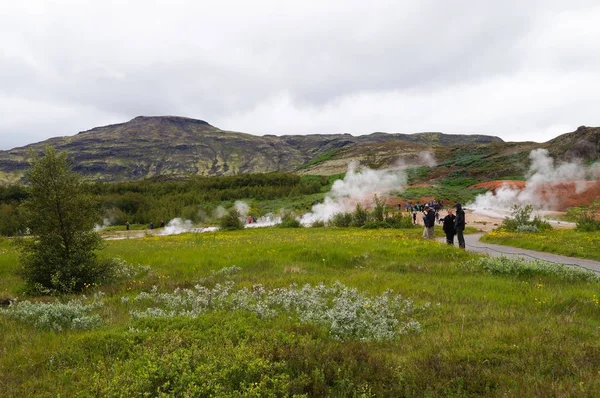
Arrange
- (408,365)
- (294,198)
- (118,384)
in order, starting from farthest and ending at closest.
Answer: (294,198) → (408,365) → (118,384)

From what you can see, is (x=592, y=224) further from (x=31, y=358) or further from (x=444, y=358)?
(x=31, y=358)

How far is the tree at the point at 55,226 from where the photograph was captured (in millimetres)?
11953

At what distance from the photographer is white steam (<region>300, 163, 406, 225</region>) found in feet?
164

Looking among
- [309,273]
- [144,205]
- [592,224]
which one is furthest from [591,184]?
[144,205]

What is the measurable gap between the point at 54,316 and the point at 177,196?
7273 centimetres

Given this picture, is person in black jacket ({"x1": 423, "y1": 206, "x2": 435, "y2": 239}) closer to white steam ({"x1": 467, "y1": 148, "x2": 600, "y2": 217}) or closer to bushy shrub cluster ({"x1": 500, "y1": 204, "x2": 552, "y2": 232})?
bushy shrub cluster ({"x1": 500, "y1": 204, "x2": 552, "y2": 232})

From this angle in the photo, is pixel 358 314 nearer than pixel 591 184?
Yes

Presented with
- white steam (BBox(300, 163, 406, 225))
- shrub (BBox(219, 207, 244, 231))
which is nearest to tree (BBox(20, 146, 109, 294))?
shrub (BBox(219, 207, 244, 231))

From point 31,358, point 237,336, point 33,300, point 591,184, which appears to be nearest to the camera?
point 31,358

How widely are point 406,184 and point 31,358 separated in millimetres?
72865

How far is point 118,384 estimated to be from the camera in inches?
184

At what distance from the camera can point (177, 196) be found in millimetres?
77375

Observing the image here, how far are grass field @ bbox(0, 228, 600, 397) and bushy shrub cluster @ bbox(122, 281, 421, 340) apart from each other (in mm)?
35

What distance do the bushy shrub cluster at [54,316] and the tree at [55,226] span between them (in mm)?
3397
